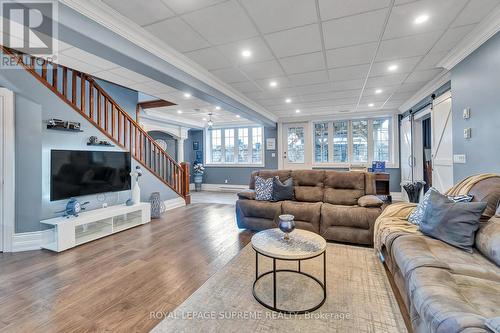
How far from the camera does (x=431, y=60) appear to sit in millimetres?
3275

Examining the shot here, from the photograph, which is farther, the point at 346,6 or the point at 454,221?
the point at 346,6

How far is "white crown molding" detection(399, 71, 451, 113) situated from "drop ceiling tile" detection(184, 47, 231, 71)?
11.2 feet

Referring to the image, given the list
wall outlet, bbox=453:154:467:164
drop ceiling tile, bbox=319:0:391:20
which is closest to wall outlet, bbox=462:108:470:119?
wall outlet, bbox=453:154:467:164

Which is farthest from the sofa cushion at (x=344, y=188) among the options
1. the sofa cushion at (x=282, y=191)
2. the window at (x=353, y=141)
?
the window at (x=353, y=141)

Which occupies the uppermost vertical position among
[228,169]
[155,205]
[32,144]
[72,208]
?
[32,144]

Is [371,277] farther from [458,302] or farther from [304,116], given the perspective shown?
[304,116]

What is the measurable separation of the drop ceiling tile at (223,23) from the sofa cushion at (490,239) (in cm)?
275

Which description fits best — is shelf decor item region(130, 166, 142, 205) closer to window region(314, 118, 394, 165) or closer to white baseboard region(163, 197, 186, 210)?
white baseboard region(163, 197, 186, 210)

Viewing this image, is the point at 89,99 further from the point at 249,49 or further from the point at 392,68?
the point at 392,68

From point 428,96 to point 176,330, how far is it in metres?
5.54

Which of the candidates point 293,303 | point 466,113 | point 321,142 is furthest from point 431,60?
point 321,142

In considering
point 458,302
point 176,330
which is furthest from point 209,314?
point 458,302

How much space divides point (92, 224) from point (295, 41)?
3.99 meters

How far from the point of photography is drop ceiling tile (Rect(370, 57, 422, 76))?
3.27 m
